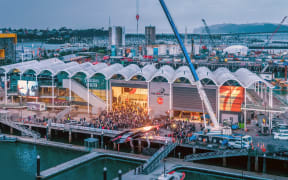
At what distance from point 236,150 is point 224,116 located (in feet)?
22.7

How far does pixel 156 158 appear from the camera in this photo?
65.9 ft

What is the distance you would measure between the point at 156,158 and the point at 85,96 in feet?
45.9

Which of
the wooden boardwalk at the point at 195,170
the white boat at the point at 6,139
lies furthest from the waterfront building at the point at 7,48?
the wooden boardwalk at the point at 195,170

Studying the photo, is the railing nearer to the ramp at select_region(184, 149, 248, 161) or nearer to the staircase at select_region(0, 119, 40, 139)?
the staircase at select_region(0, 119, 40, 139)

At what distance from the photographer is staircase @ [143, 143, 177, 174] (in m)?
19.0

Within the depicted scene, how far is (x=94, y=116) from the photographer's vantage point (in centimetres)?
3072

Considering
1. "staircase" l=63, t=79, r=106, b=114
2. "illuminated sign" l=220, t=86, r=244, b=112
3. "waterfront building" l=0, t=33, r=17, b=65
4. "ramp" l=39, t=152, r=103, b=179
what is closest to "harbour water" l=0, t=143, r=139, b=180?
"ramp" l=39, t=152, r=103, b=179

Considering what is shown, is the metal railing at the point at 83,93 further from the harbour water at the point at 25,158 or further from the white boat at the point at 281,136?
the white boat at the point at 281,136

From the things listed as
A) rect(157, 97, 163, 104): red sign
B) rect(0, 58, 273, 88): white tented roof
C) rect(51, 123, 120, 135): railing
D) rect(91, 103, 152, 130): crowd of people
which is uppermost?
rect(0, 58, 273, 88): white tented roof

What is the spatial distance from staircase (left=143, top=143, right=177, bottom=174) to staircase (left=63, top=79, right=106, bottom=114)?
36.5 feet

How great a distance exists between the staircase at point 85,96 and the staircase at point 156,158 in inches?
438

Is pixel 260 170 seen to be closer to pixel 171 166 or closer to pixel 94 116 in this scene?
pixel 171 166

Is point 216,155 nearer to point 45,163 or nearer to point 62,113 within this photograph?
point 45,163

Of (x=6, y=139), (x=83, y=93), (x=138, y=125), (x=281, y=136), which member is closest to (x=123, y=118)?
(x=138, y=125)
